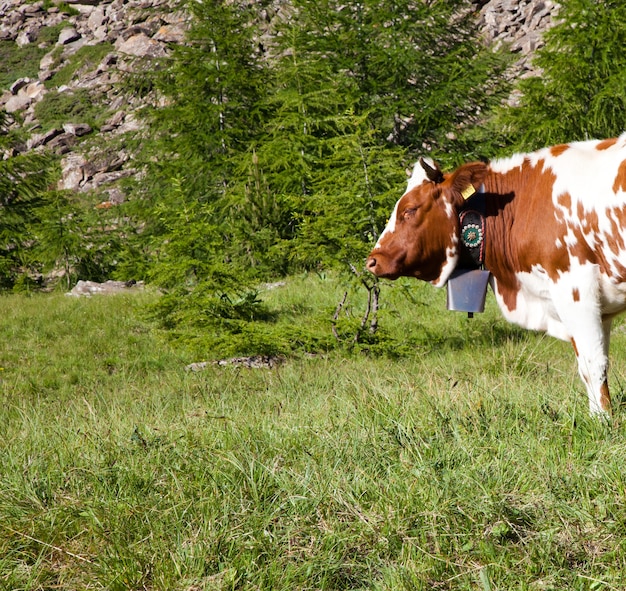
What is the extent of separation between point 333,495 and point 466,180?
236 cm

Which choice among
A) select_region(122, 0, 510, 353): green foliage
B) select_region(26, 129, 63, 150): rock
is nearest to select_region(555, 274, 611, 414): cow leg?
select_region(122, 0, 510, 353): green foliage

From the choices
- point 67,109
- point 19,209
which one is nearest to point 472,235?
point 19,209

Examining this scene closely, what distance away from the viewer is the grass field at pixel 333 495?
2551mm

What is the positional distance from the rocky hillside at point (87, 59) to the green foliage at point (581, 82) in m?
21.1

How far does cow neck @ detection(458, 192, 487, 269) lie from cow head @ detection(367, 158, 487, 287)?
0.16ft

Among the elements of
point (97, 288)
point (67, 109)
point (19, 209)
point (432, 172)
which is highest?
point (432, 172)

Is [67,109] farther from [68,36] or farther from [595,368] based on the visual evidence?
[595,368]

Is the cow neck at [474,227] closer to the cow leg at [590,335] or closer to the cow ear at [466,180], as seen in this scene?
the cow ear at [466,180]

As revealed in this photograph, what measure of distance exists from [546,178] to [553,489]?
2019mm

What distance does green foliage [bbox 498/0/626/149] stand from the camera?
15.2 metres

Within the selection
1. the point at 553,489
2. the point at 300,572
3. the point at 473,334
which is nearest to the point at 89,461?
the point at 300,572

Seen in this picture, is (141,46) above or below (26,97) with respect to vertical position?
above

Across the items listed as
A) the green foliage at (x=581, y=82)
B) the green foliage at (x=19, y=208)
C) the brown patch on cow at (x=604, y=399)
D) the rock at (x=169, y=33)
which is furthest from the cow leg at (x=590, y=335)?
the rock at (x=169, y=33)

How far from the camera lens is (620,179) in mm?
3854
